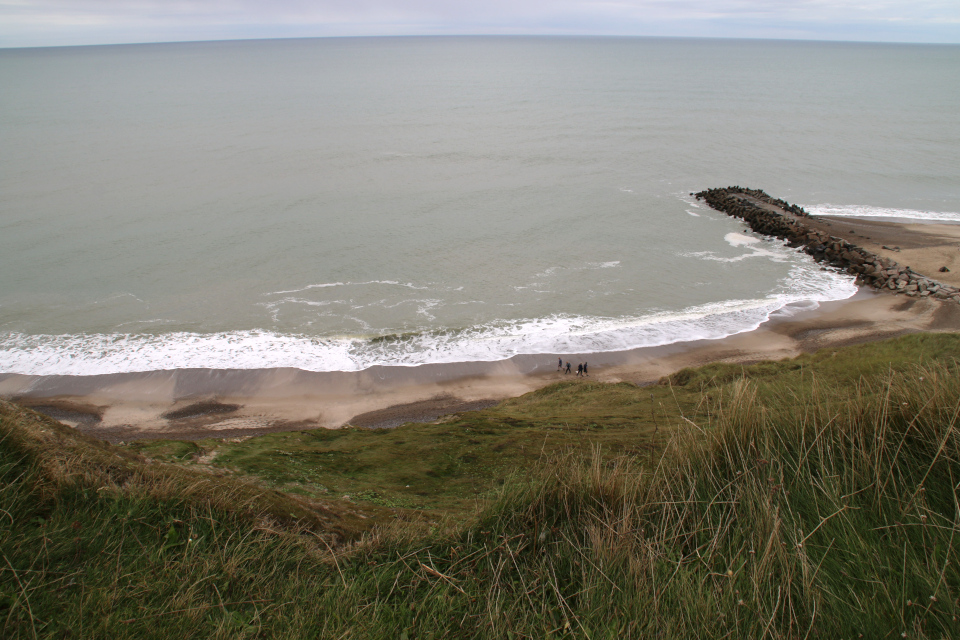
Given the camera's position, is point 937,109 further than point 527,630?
Yes

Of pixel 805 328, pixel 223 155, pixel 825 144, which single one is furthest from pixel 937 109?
pixel 223 155

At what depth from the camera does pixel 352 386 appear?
23609mm

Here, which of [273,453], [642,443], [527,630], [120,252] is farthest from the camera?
[120,252]

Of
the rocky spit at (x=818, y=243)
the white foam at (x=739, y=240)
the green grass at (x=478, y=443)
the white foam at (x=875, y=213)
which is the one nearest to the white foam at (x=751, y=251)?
the white foam at (x=739, y=240)

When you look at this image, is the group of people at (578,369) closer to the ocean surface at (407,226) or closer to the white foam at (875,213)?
the ocean surface at (407,226)

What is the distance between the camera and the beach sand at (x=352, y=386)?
21.3 metres

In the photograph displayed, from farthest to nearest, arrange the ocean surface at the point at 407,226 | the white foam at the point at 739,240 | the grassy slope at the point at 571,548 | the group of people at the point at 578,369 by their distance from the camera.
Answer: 1. the white foam at the point at 739,240
2. the ocean surface at the point at 407,226
3. the group of people at the point at 578,369
4. the grassy slope at the point at 571,548

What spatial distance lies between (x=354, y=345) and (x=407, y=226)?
55.8 feet

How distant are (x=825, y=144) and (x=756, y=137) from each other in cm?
828

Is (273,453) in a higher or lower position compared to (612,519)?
lower

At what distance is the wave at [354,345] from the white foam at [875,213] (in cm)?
2534

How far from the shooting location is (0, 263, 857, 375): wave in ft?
82.5

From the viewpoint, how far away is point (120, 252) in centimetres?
3591

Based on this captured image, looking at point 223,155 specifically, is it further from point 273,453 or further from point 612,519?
point 612,519
